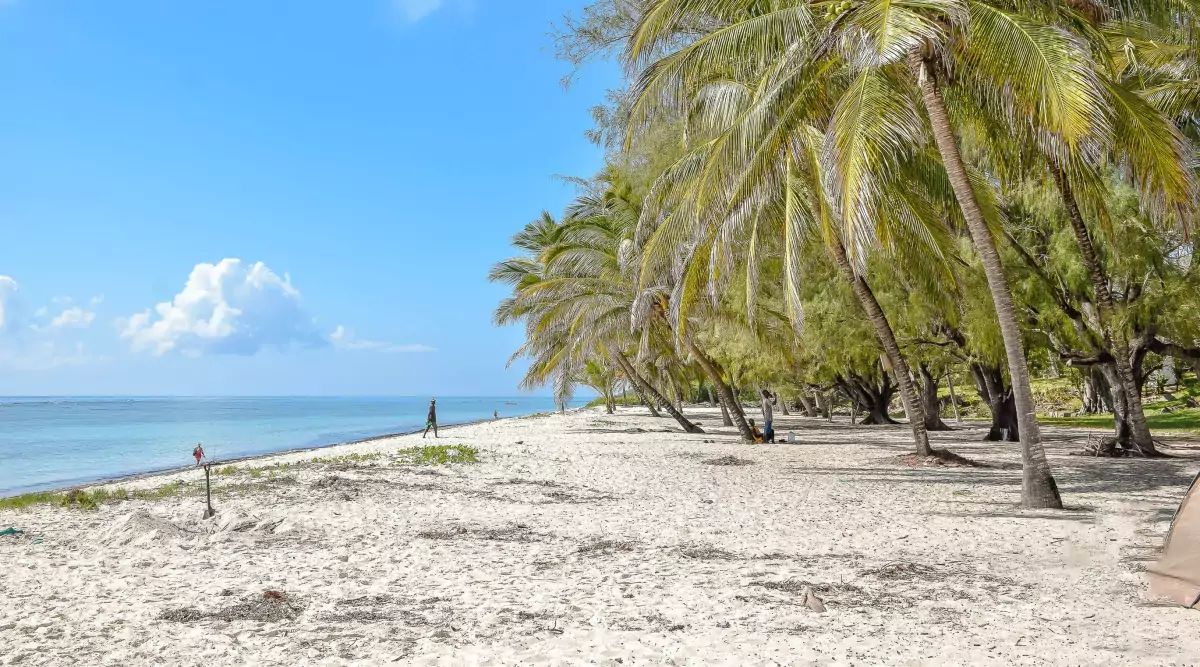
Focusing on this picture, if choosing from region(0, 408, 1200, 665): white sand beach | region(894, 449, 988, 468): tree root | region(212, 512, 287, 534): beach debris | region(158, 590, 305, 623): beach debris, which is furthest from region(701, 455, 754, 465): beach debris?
region(158, 590, 305, 623): beach debris

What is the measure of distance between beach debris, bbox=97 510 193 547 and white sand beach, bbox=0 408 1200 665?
0.04 metres

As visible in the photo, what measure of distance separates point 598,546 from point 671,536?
927 mm

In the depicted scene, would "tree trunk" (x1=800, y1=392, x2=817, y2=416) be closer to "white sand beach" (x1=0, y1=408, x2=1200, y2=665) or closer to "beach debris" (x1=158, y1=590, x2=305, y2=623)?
"white sand beach" (x1=0, y1=408, x2=1200, y2=665)

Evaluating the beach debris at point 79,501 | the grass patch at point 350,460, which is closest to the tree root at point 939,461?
the grass patch at point 350,460

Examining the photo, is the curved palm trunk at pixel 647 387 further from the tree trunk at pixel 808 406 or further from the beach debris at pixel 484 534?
the tree trunk at pixel 808 406

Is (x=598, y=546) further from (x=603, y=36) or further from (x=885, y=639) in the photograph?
(x=603, y=36)

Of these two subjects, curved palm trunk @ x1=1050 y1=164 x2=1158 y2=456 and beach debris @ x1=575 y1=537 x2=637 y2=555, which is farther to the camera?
curved palm trunk @ x1=1050 y1=164 x2=1158 y2=456

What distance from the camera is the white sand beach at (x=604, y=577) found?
4.59 metres

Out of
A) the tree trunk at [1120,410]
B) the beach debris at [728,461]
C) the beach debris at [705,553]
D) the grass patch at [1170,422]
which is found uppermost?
the tree trunk at [1120,410]

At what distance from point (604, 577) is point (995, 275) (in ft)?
19.1

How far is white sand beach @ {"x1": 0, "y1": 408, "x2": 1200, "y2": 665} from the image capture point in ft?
15.1

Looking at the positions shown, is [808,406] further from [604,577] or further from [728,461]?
[604,577]

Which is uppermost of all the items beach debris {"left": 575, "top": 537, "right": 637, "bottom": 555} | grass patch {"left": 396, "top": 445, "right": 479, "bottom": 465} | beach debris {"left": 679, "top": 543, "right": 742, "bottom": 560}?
grass patch {"left": 396, "top": 445, "right": 479, "bottom": 465}

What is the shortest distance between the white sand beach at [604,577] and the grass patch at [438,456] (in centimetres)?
460
